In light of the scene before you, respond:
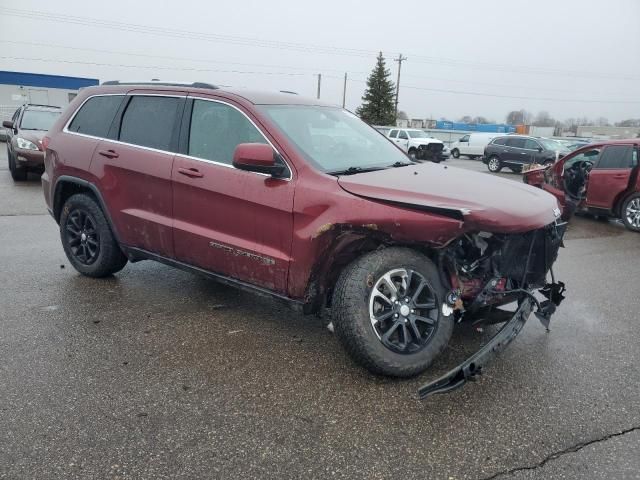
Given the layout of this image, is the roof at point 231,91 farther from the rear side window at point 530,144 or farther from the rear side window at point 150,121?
the rear side window at point 530,144

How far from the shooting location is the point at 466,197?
132 inches

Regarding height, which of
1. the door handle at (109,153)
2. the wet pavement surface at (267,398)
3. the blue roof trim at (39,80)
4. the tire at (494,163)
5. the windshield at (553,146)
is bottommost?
the tire at (494,163)

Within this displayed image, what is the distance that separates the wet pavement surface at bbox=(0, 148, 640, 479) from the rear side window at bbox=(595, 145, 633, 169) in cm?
567

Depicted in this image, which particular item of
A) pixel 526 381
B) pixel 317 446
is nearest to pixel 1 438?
pixel 317 446

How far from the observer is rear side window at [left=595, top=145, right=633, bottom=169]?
31.6ft

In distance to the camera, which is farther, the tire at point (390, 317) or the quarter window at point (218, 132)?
the quarter window at point (218, 132)

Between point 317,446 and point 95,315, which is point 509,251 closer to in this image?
point 317,446

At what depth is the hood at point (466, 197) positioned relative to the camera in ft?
10.6

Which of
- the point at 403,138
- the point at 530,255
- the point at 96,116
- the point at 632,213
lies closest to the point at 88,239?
the point at 96,116

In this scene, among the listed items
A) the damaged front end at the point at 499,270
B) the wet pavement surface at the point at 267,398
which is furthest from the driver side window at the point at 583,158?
the damaged front end at the point at 499,270

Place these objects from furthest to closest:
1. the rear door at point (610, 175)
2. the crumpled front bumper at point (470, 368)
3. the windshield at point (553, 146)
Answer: the windshield at point (553, 146) → the rear door at point (610, 175) → the crumpled front bumper at point (470, 368)

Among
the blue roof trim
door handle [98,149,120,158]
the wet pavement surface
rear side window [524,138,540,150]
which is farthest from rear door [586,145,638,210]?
the blue roof trim

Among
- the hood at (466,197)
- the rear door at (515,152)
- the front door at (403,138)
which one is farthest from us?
the front door at (403,138)

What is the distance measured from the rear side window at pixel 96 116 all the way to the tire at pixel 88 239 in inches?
24.5
